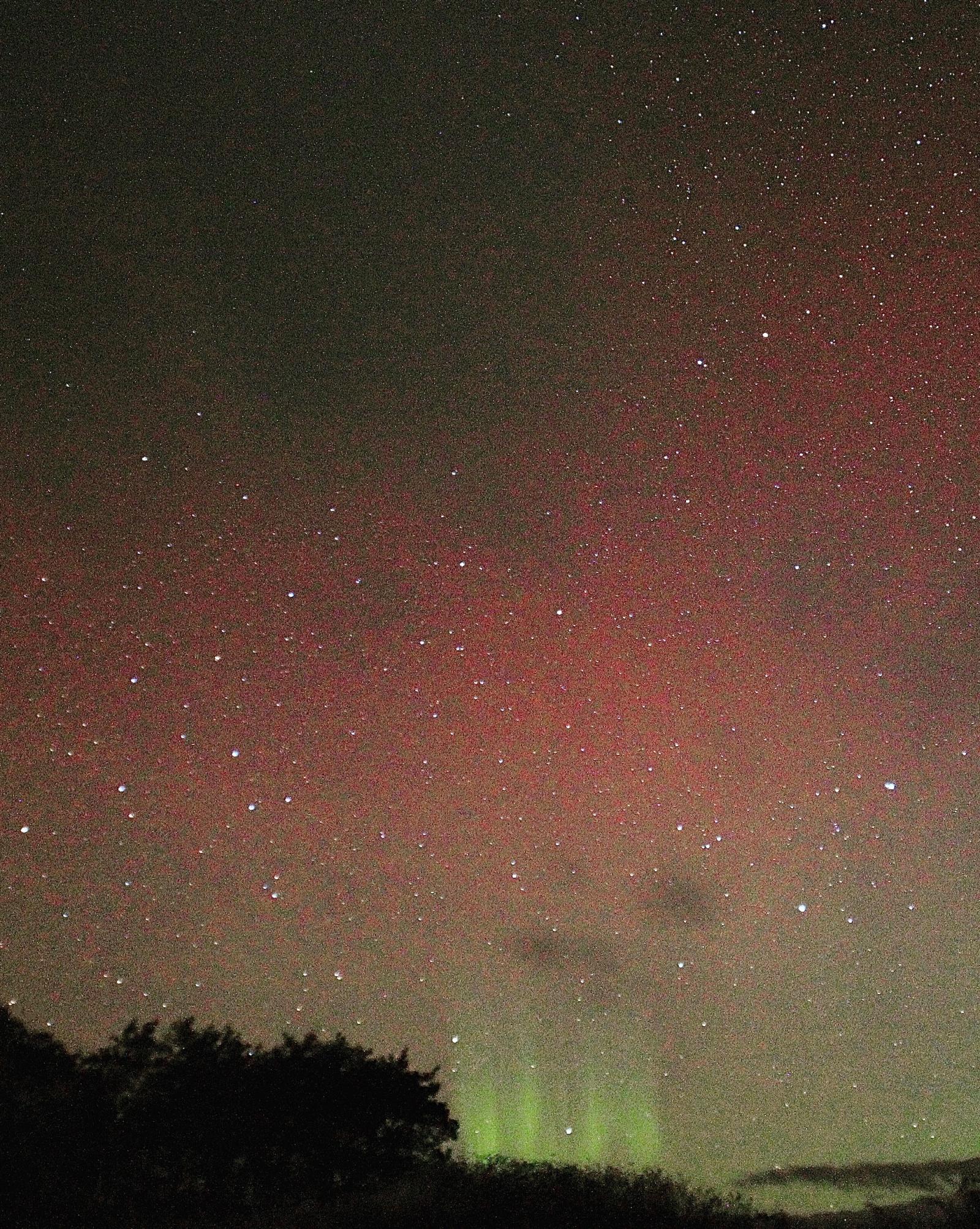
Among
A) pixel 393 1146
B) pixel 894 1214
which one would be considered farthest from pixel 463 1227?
pixel 894 1214

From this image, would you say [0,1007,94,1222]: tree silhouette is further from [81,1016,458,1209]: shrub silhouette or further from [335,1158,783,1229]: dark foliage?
[335,1158,783,1229]: dark foliage

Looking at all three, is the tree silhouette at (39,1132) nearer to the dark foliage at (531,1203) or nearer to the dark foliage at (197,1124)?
the dark foliage at (197,1124)

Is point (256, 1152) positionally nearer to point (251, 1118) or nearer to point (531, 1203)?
point (251, 1118)

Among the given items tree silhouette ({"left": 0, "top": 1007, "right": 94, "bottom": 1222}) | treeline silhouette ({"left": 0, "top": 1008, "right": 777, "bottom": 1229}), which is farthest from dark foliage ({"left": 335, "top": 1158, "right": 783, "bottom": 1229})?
tree silhouette ({"left": 0, "top": 1007, "right": 94, "bottom": 1222})

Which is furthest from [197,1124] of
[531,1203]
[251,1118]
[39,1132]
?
[531,1203]

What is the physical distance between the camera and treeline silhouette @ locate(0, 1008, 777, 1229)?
47.8 feet

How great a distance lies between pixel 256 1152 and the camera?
16.8m

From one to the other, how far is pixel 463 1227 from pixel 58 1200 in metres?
4.80

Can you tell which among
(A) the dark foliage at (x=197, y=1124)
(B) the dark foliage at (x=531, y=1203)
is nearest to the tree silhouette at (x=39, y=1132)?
(A) the dark foliage at (x=197, y=1124)

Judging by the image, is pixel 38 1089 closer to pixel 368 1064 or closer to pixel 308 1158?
pixel 308 1158

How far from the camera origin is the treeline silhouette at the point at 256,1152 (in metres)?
14.6

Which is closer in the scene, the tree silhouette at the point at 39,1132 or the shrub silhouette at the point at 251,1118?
the tree silhouette at the point at 39,1132

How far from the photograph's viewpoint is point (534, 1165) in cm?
1866

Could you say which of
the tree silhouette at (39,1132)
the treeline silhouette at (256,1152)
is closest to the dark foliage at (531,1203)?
the treeline silhouette at (256,1152)
